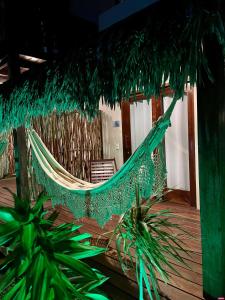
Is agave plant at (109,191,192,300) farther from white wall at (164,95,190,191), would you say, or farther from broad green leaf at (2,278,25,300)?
white wall at (164,95,190,191)

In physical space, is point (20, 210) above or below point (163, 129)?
below

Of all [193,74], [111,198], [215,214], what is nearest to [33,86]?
[111,198]

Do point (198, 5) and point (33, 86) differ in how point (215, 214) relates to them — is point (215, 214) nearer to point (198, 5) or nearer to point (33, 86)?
point (198, 5)

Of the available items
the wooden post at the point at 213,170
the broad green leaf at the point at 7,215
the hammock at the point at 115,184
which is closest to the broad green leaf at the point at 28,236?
the broad green leaf at the point at 7,215

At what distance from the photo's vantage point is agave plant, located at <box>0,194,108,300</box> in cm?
80

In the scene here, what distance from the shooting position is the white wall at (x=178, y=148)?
2885 mm

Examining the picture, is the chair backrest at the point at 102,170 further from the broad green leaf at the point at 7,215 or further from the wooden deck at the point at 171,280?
the broad green leaf at the point at 7,215

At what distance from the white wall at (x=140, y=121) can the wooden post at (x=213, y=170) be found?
7.21 ft

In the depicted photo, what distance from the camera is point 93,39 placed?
1.13 meters

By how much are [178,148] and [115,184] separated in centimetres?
174

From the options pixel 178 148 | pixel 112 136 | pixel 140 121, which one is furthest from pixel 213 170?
pixel 112 136

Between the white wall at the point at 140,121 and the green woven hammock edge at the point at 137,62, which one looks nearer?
the green woven hammock edge at the point at 137,62

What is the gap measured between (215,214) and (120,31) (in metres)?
0.94

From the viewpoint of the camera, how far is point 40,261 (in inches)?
32.8
